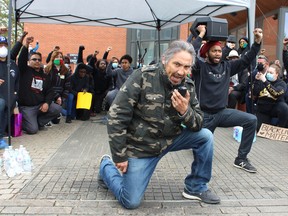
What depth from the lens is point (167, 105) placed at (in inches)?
133

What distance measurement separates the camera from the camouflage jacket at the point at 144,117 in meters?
3.27

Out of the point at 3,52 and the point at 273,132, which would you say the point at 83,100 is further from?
the point at 273,132

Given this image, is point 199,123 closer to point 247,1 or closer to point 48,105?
point 247,1

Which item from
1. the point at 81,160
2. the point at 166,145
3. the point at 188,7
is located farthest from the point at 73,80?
the point at 166,145

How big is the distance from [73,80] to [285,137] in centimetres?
559

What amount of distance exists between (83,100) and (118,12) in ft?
8.49

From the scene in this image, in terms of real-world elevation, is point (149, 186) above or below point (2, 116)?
below

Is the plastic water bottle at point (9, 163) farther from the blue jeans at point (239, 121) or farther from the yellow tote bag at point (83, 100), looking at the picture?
the yellow tote bag at point (83, 100)

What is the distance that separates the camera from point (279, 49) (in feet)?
37.0

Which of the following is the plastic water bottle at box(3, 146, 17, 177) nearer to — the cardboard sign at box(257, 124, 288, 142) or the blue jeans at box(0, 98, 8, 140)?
the blue jeans at box(0, 98, 8, 140)

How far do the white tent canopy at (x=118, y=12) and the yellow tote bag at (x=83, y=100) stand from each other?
2.14 meters

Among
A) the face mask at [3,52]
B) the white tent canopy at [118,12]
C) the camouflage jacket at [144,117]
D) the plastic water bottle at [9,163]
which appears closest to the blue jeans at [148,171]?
the camouflage jacket at [144,117]

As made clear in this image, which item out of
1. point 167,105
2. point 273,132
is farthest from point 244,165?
point 273,132

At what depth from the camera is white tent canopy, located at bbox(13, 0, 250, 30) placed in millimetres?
8133
